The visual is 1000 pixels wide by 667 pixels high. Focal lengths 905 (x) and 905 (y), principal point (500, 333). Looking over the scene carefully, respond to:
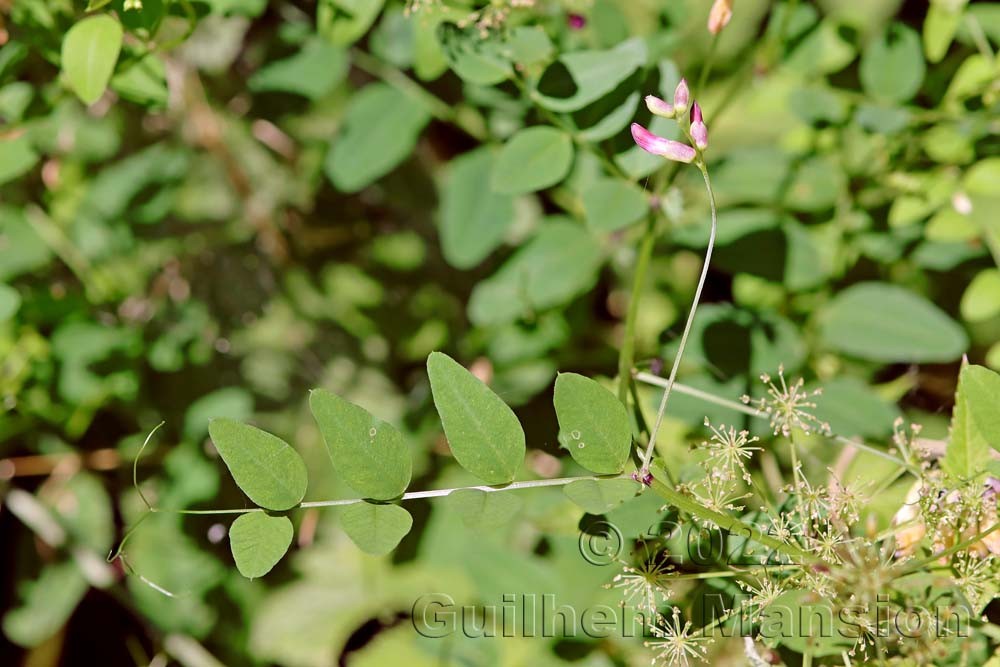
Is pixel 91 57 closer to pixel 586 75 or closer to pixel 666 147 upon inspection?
pixel 586 75

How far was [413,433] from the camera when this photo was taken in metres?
2.04

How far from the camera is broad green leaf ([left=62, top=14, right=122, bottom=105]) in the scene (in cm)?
127

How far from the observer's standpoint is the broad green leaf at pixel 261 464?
1.04 m

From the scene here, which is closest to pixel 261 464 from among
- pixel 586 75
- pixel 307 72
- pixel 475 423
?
pixel 475 423

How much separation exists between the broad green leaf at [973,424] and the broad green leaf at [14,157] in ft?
4.70

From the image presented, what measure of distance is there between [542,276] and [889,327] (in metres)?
0.66

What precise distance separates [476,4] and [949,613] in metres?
1.12

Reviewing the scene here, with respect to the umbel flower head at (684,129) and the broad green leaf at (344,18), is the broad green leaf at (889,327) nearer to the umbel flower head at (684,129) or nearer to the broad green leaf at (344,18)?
the umbel flower head at (684,129)

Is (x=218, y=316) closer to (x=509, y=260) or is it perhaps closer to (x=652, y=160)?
(x=509, y=260)

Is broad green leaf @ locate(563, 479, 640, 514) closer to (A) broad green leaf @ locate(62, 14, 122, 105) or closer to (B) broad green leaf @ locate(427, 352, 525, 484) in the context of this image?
(B) broad green leaf @ locate(427, 352, 525, 484)

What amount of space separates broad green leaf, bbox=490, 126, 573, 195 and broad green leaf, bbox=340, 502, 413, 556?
56 cm

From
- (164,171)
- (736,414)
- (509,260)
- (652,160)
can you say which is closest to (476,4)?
(652,160)

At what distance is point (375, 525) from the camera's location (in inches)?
42.5

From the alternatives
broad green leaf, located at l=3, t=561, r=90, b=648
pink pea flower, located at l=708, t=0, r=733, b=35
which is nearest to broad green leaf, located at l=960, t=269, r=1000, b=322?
pink pea flower, located at l=708, t=0, r=733, b=35
